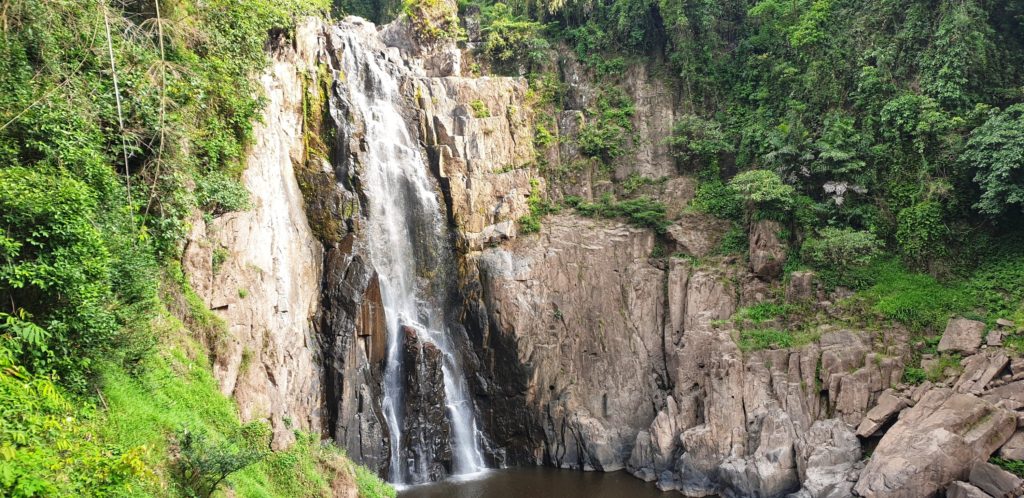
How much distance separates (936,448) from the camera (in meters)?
18.1

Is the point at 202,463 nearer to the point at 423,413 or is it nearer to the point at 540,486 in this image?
the point at 423,413

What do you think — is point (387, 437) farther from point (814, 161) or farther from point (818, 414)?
point (814, 161)

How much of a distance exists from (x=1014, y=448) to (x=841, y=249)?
8453 millimetres

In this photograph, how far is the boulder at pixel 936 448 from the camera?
59.0 feet

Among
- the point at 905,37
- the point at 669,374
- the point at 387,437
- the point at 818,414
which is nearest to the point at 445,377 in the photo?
the point at 387,437

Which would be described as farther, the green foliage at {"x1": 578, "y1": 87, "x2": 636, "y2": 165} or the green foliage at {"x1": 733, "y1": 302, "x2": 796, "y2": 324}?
the green foliage at {"x1": 578, "y1": 87, "x2": 636, "y2": 165}

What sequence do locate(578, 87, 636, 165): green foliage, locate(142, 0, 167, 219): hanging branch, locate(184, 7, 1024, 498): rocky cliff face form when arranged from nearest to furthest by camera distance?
locate(142, 0, 167, 219): hanging branch, locate(184, 7, 1024, 498): rocky cliff face, locate(578, 87, 636, 165): green foliage

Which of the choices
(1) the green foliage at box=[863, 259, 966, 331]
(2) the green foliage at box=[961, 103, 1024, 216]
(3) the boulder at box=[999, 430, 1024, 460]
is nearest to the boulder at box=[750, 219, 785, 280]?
(1) the green foliage at box=[863, 259, 966, 331]

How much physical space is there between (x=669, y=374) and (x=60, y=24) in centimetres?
2227

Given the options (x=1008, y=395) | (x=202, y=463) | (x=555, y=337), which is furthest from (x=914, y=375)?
(x=202, y=463)

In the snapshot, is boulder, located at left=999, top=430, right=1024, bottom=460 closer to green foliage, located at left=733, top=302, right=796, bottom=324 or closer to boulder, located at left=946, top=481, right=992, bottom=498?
boulder, located at left=946, top=481, right=992, bottom=498

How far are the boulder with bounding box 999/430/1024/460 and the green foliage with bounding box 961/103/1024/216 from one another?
Answer: 763cm

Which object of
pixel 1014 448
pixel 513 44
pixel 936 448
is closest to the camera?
pixel 1014 448

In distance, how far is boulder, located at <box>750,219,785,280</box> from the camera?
25.9 m
